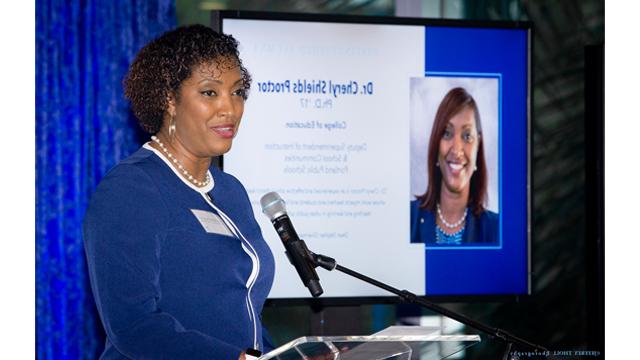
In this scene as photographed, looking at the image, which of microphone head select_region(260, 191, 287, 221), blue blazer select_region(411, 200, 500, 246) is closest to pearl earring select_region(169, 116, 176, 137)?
microphone head select_region(260, 191, 287, 221)

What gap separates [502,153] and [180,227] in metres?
2.85

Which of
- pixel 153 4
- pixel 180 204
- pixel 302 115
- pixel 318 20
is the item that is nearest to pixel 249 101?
pixel 302 115

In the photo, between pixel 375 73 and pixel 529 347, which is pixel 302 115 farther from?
pixel 529 347

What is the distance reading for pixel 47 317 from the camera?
14.5 ft

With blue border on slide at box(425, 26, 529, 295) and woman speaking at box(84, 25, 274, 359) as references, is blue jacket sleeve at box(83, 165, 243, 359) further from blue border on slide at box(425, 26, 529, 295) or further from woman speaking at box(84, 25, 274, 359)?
blue border on slide at box(425, 26, 529, 295)

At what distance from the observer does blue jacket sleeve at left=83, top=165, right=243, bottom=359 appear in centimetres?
175

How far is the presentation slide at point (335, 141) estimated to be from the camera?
4.22 m

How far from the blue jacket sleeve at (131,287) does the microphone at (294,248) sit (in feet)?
0.69

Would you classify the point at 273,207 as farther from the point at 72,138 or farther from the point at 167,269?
the point at 72,138

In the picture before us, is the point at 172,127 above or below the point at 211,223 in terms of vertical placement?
above

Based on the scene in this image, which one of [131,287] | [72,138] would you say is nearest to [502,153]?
[72,138]

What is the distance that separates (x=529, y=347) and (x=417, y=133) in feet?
7.90

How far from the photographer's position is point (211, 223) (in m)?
2.02

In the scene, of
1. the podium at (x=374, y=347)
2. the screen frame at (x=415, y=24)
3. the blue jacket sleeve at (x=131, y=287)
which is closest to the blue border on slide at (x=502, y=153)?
the screen frame at (x=415, y=24)
